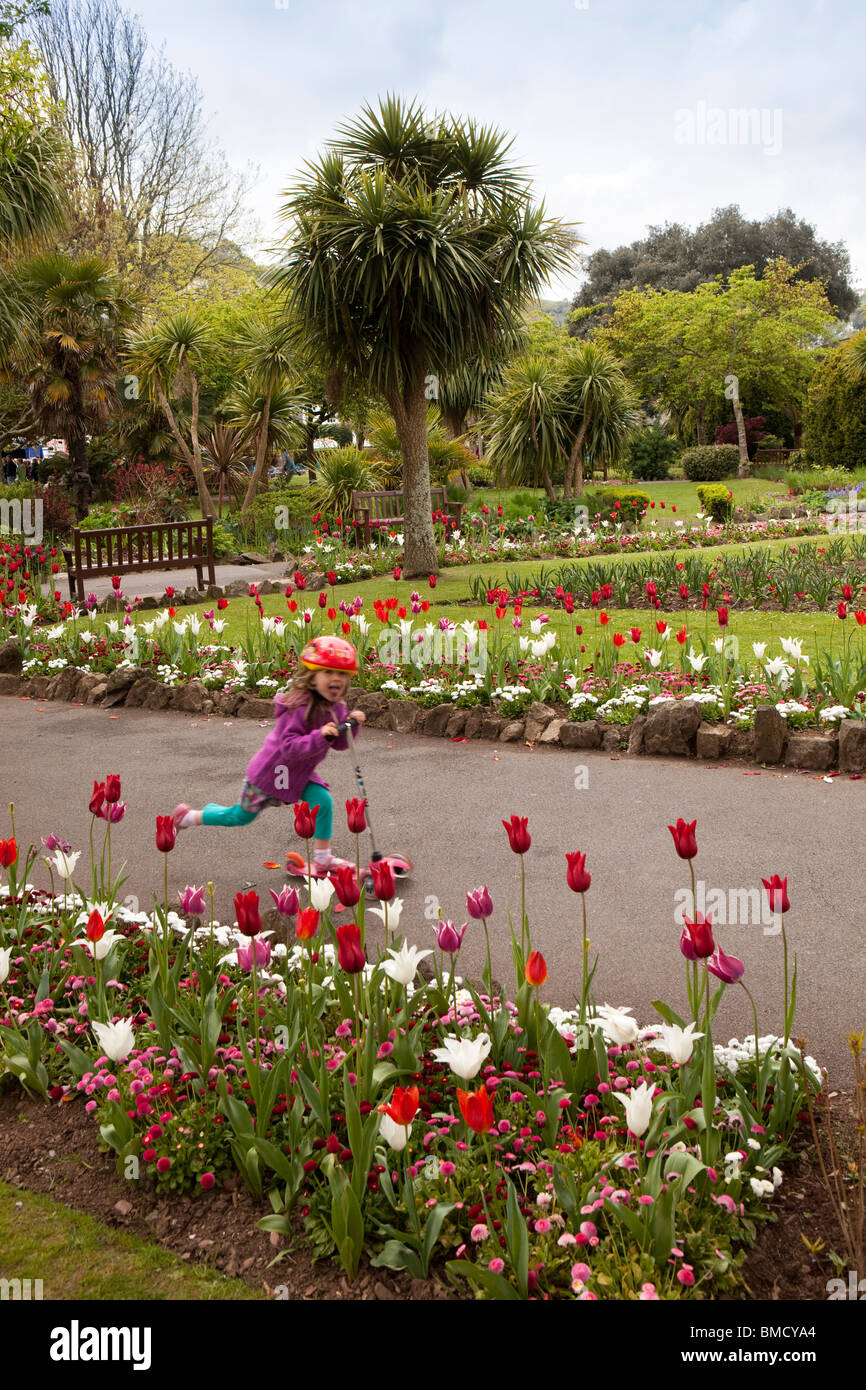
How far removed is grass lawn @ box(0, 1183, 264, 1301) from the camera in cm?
220

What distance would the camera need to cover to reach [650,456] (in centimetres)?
3170

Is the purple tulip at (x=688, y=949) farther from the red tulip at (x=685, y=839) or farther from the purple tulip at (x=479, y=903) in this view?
the purple tulip at (x=479, y=903)

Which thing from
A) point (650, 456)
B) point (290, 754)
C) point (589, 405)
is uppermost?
point (650, 456)

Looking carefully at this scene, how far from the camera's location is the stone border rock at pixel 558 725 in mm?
5578

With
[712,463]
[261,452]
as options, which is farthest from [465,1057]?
[712,463]

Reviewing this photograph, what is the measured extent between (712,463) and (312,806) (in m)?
28.2

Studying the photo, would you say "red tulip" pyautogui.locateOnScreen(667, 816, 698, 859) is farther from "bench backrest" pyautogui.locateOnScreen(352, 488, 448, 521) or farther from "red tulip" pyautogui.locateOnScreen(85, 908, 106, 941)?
"bench backrest" pyautogui.locateOnScreen(352, 488, 448, 521)

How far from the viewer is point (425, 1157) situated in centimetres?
236

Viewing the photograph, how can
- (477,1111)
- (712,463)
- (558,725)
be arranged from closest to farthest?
(477,1111), (558,725), (712,463)

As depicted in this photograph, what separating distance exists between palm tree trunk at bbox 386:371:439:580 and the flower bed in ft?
35.4

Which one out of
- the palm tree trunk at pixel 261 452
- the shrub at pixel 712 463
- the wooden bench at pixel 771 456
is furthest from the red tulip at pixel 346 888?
the wooden bench at pixel 771 456

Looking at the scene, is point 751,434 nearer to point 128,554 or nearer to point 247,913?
point 128,554

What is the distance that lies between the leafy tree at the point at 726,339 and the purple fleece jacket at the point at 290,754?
2833 centimetres
